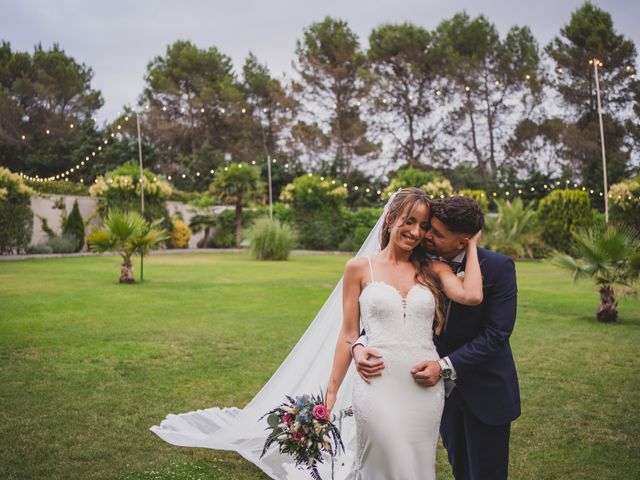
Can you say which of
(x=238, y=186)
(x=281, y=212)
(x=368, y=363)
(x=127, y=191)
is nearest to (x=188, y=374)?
(x=368, y=363)

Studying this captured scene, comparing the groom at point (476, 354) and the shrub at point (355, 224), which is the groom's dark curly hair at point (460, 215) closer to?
the groom at point (476, 354)

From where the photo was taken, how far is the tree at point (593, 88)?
40344mm

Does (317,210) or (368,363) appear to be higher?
(317,210)

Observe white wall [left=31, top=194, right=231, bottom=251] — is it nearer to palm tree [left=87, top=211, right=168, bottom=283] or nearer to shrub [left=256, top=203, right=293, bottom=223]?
shrub [left=256, top=203, right=293, bottom=223]

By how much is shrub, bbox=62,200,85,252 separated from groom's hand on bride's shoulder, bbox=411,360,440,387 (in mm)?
28711

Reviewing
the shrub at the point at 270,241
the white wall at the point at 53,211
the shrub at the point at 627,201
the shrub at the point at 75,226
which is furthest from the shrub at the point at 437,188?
the shrub at the point at 75,226

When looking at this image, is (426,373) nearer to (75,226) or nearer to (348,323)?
(348,323)

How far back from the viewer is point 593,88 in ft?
135

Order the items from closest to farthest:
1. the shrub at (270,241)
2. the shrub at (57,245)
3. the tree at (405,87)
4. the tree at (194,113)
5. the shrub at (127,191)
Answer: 1. the shrub at (270,241)
2. the shrub at (57,245)
3. the shrub at (127,191)
4. the tree at (405,87)
5. the tree at (194,113)

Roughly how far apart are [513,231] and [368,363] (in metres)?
25.8

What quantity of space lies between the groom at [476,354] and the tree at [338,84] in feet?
142

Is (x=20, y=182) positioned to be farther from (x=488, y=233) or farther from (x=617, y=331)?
(x=617, y=331)

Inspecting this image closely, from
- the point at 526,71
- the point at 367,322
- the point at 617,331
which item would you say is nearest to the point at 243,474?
the point at 367,322

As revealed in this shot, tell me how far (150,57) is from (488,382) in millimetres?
57238
